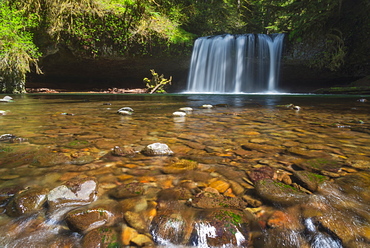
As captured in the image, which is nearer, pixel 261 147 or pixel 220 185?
pixel 220 185

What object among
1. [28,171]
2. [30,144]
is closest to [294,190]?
[28,171]

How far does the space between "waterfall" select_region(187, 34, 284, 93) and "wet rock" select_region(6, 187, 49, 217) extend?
13.7 meters

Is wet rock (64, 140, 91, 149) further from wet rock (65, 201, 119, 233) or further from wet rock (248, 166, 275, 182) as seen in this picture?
→ wet rock (248, 166, 275, 182)

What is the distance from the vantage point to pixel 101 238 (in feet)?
2.86

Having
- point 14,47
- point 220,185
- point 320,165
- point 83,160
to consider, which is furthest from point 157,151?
point 14,47

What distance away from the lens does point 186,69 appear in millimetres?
16141

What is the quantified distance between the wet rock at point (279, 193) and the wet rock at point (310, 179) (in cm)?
9

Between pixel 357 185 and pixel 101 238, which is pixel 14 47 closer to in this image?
pixel 101 238

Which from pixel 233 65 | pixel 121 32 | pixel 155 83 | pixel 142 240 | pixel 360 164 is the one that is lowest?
pixel 142 240

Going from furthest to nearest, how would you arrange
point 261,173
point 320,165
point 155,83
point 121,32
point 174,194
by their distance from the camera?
point 155,83
point 121,32
point 320,165
point 261,173
point 174,194

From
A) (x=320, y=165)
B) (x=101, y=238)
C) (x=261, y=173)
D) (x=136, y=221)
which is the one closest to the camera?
(x=101, y=238)

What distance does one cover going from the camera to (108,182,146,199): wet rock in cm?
119

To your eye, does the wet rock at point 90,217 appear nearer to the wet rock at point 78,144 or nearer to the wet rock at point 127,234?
the wet rock at point 127,234

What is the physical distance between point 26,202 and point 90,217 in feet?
1.22
